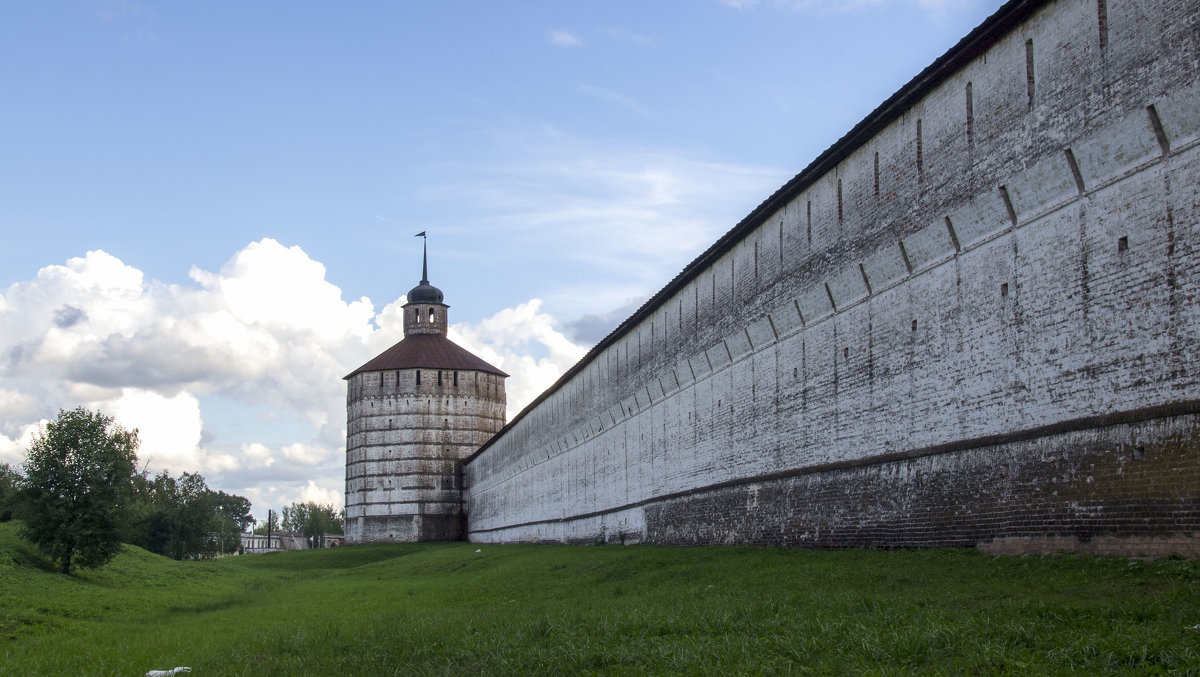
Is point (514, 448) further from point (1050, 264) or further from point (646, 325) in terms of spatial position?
point (1050, 264)

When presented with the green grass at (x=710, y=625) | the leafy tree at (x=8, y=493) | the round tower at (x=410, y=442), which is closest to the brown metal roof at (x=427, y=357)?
the round tower at (x=410, y=442)

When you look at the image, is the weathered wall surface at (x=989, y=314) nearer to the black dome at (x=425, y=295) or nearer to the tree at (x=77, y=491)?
the tree at (x=77, y=491)

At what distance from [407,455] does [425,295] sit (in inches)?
456

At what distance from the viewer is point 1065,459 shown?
1116 cm

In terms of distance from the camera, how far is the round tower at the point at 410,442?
5866 centimetres

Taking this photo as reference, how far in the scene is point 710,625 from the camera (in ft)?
Result: 34.2

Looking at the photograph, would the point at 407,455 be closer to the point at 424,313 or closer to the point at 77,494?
the point at 424,313

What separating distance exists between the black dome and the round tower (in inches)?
208

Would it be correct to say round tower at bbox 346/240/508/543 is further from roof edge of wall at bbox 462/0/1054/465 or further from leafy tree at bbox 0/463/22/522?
roof edge of wall at bbox 462/0/1054/465

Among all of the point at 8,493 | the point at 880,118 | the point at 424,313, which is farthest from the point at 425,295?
the point at 880,118

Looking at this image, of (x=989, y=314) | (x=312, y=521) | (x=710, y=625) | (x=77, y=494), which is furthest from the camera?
(x=312, y=521)

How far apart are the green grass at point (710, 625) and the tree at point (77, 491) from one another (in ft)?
26.2

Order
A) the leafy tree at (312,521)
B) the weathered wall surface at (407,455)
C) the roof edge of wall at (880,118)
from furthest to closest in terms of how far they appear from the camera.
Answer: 1. the leafy tree at (312,521)
2. the weathered wall surface at (407,455)
3. the roof edge of wall at (880,118)

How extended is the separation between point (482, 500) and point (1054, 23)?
45.1 m
